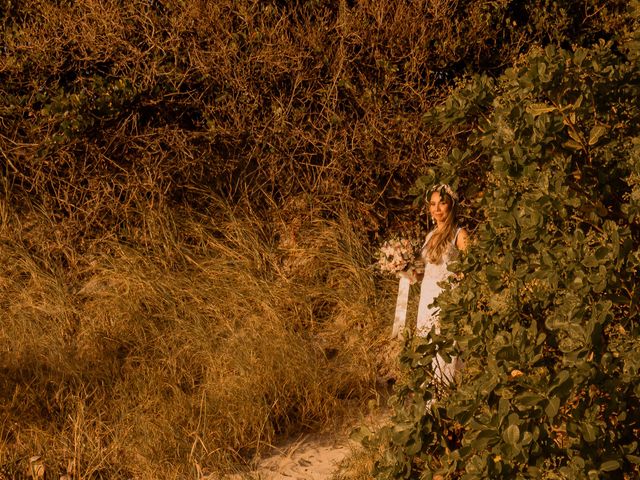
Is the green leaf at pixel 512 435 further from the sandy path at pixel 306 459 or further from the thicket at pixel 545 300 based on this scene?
the sandy path at pixel 306 459

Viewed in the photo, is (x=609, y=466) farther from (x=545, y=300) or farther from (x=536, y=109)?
(x=536, y=109)

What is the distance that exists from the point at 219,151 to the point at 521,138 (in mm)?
4307

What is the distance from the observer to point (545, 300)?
285 cm

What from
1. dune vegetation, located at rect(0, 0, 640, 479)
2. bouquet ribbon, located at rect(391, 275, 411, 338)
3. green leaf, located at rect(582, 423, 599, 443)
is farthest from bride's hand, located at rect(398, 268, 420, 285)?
green leaf, located at rect(582, 423, 599, 443)

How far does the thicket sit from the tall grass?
63.4 inches

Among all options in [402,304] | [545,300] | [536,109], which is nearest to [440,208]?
[402,304]

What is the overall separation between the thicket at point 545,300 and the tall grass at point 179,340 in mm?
1611

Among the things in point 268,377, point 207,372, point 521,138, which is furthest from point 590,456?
point 207,372

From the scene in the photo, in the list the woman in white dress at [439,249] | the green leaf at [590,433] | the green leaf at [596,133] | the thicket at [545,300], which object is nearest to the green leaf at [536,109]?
the thicket at [545,300]

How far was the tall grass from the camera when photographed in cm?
456

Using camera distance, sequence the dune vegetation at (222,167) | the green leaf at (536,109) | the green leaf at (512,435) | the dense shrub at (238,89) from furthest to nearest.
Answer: the dense shrub at (238,89)
the dune vegetation at (222,167)
the green leaf at (536,109)
the green leaf at (512,435)

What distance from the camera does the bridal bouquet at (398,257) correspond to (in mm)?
5203

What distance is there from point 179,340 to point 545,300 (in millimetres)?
3249

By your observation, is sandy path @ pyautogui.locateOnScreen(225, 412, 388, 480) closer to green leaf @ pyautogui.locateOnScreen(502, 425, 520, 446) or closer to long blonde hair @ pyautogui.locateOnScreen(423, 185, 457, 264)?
long blonde hair @ pyautogui.locateOnScreen(423, 185, 457, 264)
